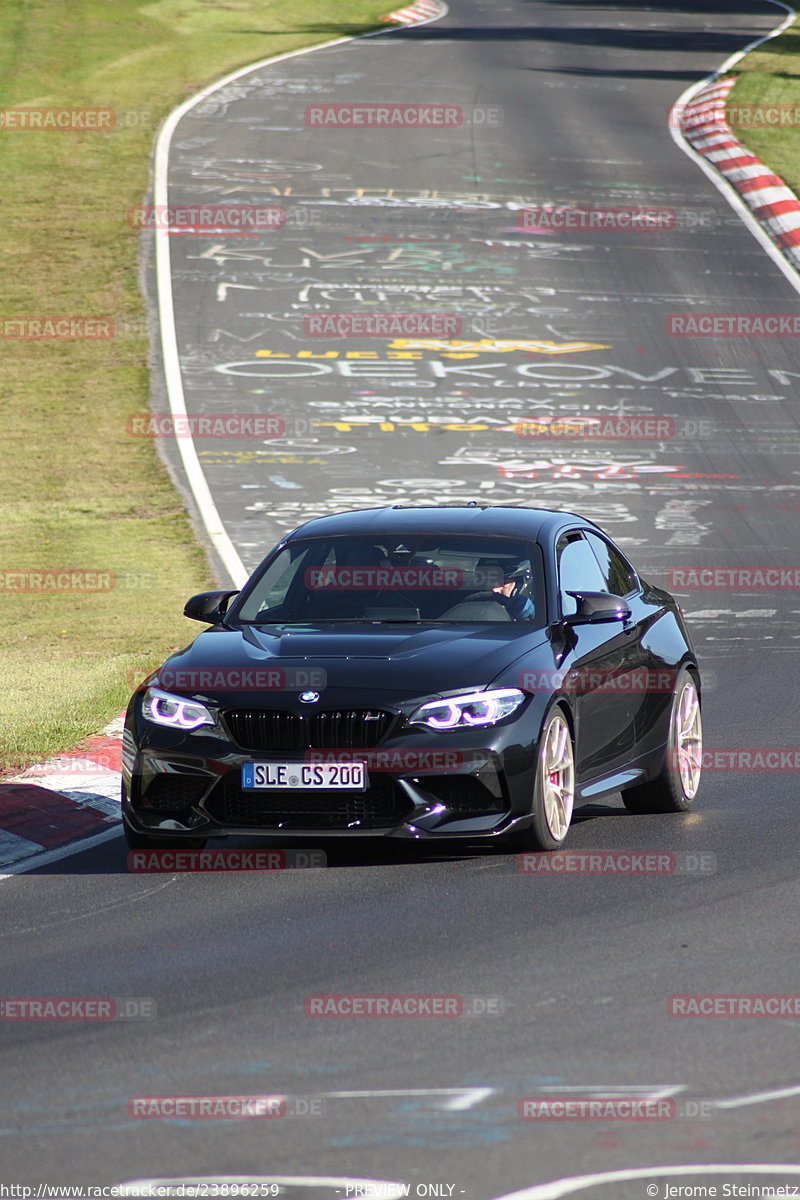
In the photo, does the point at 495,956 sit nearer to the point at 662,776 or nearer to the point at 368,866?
the point at 368,866

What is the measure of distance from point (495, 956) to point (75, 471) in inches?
677

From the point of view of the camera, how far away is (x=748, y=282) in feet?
101

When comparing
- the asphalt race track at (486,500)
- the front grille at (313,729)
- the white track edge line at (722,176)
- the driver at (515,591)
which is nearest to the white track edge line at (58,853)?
the asphalt race track at (486,500)

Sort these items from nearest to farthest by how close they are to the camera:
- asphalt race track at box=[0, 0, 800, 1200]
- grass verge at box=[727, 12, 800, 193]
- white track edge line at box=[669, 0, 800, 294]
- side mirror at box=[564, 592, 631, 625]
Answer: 1. asphalt race track at box=[0, 0, 800, 1200]
2. side mirror at box=[564, 592, 631, 625]
3. white track edge line at box=[669, 0, 800, 294]
4. grass verge at box=[727, 12, 800, 193]

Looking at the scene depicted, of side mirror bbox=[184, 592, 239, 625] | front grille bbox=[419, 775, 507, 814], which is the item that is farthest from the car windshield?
front grille bbox=[419, 775, 507, 814]

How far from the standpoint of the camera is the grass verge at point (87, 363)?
15016 mm

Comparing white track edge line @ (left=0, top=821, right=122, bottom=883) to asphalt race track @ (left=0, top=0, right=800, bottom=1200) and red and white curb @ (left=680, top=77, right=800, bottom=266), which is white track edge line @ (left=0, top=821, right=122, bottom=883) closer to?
asphalt race track @ (left=0, top=0, right=800, bottom=1200)

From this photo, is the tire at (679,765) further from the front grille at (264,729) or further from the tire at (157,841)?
the tire at (157,841)

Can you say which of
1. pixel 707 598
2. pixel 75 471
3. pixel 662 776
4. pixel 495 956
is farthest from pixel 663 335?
pixel 495 956

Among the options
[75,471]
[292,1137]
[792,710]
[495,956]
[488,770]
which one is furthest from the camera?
[75,471]

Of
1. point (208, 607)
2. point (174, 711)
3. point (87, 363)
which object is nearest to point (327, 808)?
point (174, 711)

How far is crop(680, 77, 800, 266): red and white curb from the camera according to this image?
34.3 meters

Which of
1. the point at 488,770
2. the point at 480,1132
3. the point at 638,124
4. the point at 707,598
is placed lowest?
the point at 638,124

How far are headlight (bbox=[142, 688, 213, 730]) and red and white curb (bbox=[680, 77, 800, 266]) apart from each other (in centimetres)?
2492
